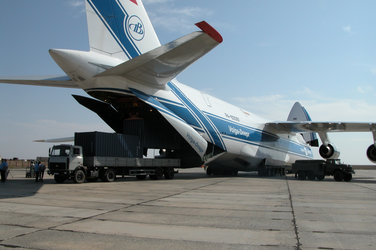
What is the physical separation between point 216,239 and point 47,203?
208 inches

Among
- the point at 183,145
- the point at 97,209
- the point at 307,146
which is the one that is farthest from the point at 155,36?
the point at 307,146

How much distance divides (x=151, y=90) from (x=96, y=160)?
4.45m

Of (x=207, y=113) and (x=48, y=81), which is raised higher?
(x=48, y=81)

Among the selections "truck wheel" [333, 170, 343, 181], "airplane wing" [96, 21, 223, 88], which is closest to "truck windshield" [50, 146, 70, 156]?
"airplane wing" [96, 21, 223, 88]

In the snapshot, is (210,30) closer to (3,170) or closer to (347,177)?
(3,170)

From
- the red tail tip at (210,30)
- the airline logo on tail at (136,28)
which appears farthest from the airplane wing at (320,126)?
the red tail tip at (210,30)

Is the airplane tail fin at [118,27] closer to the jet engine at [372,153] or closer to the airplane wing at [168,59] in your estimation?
the airplane wing at [168,59]

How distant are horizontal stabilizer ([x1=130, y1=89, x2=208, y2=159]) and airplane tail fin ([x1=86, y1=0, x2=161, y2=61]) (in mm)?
2239

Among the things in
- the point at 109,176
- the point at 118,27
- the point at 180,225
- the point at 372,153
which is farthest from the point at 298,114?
the point at 180,225

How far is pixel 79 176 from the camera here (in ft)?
52.6

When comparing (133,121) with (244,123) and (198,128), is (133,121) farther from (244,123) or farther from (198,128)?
(244,123)

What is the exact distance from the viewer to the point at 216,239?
200 inches

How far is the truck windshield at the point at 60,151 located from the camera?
16.2m

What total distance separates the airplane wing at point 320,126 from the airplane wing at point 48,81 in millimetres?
17468
